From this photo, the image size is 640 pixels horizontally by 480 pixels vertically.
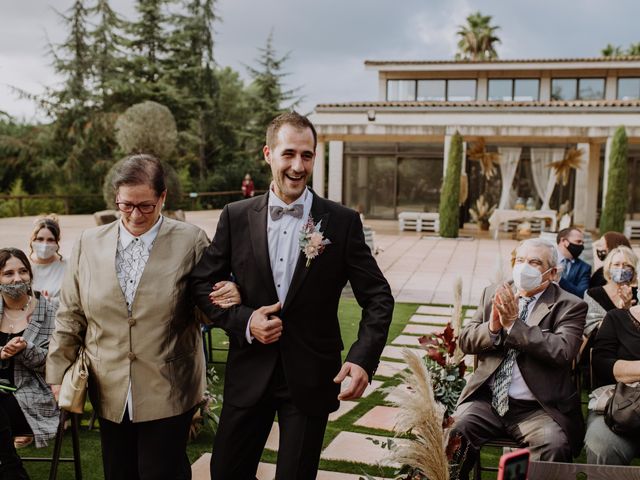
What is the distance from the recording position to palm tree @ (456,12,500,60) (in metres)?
42.3

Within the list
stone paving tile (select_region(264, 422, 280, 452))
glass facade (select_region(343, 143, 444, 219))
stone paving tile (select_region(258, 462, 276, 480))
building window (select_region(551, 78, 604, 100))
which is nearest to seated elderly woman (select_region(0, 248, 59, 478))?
stone paving tile (select_region(258, 462, 276, 480))

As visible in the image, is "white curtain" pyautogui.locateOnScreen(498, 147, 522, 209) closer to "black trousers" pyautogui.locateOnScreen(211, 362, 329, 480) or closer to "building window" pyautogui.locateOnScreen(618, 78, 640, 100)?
"building window" pyautogui.locateOnScreen(618, 78, 640, 100)

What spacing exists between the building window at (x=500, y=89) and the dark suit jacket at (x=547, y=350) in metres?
25.4

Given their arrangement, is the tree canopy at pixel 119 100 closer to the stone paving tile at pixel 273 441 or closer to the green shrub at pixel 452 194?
the green shrub at pixel 452 194

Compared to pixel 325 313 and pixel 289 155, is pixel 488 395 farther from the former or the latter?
pixel 289 155

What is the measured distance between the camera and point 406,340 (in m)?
7.84

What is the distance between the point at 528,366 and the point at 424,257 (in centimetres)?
1228

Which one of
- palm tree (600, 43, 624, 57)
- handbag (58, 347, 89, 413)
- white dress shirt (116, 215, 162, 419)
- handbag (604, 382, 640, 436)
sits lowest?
handbag (604, 382, 640, 436)

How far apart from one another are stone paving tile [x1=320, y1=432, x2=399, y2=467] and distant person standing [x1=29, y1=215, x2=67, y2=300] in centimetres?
277

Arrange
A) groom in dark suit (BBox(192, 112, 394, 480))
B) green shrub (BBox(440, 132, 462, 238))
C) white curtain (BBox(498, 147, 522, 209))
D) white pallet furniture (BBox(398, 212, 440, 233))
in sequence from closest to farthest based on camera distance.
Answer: groom in dark suit (BBox(192, 112, 394, 480)) → green shrub (BBox(440, 132, 462, 238)) → white curtain (BBox(498, 147, 522, 209)) → white pallet furniture (BBox(398, 212, 440, 233))

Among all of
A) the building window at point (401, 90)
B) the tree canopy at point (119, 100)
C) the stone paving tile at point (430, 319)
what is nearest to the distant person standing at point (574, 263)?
the stone paving tile at point (430, 319)

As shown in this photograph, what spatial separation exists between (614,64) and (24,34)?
26.0 meters

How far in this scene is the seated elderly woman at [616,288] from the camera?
4.94 m

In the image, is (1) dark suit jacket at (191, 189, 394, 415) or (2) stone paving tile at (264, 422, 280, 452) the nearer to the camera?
(1) dark suit jacket at (191, 189, 394, 415)
